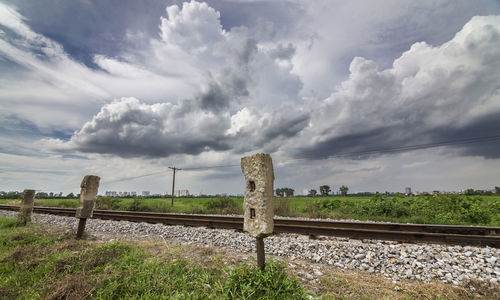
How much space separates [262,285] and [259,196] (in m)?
1.44

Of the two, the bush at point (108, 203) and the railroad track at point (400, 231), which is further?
the bush at point (108, 203)

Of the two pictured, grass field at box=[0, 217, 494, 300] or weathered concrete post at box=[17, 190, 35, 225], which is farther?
weathered concrete post at box=[17, 190, 35, 225]

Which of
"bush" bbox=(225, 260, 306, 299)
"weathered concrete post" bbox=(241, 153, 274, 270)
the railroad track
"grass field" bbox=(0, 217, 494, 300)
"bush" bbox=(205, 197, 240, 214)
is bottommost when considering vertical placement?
"grass field" bbox=(0, 217, 494, 300)

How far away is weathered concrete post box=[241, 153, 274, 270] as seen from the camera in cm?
400

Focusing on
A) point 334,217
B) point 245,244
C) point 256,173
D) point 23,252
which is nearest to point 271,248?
point 245,244

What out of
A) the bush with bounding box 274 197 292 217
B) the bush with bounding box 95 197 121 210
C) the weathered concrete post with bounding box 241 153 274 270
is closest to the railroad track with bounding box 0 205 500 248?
the weathered concrete post with bounding box 241 153 274 270

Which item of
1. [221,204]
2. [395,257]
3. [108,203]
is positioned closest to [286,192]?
[221,204]

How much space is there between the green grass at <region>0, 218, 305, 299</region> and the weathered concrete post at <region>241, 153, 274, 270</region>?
1.90ft

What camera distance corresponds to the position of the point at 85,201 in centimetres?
816

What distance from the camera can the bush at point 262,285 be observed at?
3510 mm

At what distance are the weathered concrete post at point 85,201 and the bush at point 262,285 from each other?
6.93 meters

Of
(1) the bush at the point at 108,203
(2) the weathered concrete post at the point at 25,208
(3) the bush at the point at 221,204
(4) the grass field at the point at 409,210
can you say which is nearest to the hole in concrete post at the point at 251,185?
(4) the grass field at the point at 409,210

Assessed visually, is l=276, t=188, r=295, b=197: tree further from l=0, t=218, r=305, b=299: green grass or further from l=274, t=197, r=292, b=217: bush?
l=0, t=218, r=305, b=299: green grass

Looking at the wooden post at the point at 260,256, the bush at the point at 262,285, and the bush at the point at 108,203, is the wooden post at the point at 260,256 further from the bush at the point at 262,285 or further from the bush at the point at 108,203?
the bush at the point at 108,203
